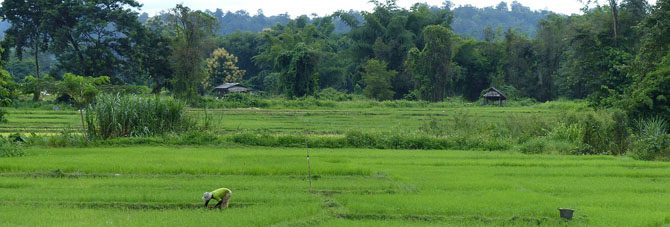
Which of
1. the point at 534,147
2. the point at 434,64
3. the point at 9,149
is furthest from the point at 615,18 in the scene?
the point at 9,149

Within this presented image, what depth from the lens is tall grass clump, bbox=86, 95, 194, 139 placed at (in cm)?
1994

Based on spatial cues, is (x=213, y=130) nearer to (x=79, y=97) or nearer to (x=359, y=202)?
(x=79, y=97)

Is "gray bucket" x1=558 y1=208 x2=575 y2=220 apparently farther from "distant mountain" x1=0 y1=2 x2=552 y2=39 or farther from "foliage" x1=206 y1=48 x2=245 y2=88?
"distant mountain" x1=0 y1=2 x2=552 y2=39

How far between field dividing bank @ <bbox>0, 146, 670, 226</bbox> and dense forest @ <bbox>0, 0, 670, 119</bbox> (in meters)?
7.24

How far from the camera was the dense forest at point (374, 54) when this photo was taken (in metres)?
33.5

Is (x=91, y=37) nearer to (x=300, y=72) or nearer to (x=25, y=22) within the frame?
(x=25, y=22)

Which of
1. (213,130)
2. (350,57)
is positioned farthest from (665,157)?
(350,57)

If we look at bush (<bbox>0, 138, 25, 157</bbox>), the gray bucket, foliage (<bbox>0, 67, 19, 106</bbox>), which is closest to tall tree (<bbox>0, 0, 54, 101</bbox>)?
foliage (<bbox>0, 67, 19, 106</bbox>)

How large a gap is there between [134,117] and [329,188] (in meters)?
10.3

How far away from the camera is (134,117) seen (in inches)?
801

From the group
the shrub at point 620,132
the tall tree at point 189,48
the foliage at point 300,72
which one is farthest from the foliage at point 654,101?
the foliage at point 300,72

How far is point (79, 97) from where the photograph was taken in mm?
21688

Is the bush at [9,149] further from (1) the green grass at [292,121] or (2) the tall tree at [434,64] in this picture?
(2) the tall tree at [434,64]

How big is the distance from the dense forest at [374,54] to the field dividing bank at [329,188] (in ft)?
23.8
